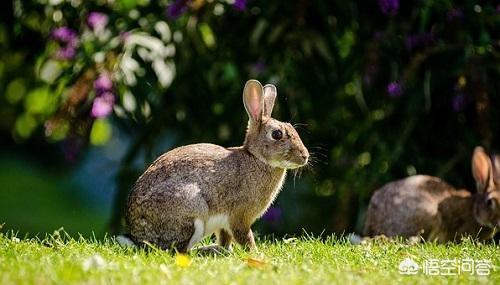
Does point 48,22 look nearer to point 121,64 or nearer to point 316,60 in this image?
point 121,64

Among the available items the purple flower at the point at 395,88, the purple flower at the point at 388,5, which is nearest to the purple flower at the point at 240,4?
the purple flower at the point at 388,5

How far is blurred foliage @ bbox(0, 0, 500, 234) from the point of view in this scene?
8055 millimetres

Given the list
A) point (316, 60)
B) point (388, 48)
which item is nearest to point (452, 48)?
point (388, 48)

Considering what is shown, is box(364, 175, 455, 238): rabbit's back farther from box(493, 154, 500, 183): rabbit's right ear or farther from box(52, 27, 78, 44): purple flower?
box(52, 27, 78, 44): purple flower

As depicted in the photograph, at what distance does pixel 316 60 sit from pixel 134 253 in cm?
327

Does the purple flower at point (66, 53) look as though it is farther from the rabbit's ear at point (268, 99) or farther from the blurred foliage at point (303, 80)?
the rabbit's ear at point (268, 99)

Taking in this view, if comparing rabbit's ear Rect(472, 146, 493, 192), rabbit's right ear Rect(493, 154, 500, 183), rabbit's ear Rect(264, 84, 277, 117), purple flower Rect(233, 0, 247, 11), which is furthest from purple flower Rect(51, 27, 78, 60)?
rabbit's right ear Rect(493, 154, 500, 183)

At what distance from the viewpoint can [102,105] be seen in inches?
316

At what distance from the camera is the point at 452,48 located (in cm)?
805

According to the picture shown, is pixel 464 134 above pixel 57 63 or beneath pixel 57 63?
beneath

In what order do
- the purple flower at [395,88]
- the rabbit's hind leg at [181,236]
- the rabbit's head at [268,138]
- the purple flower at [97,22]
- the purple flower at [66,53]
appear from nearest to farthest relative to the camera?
the rabbit's hind leg at [181,236] → the rabbit's head at [268,138] → the purple flower at [395,88] → the purple flower at [66,53] → the purple flower at [97,22]

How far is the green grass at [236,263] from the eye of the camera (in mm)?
4457

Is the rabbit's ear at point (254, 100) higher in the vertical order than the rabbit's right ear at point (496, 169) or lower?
higher

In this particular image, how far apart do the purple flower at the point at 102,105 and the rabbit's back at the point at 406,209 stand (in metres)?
2.24
